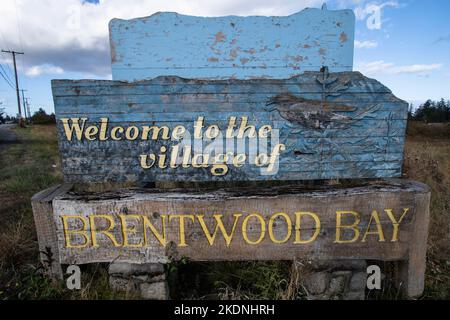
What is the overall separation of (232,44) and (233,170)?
1391mm

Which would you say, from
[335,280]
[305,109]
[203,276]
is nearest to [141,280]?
[203,276]

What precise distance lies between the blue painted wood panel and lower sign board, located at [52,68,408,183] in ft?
1.71

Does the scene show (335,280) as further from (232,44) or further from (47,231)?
(47,231)

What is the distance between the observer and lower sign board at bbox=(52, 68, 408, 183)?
250cm

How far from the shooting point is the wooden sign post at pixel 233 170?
250 centimetres

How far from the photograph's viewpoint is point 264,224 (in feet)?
8.31

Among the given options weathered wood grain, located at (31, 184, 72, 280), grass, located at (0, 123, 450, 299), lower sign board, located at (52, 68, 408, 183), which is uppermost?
lower sign board, located at (52, 68, 408, 183)

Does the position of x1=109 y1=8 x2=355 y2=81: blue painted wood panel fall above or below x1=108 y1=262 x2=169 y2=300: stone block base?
above

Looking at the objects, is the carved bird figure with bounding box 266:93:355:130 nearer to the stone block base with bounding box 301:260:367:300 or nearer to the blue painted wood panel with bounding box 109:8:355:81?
the blue painted wood panel with bounding box 109:8:355:81

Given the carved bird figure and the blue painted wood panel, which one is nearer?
the carved bird figure

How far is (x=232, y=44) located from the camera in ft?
9.54

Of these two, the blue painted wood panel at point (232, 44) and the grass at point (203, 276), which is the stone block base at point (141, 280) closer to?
the grass at point (203, 276)

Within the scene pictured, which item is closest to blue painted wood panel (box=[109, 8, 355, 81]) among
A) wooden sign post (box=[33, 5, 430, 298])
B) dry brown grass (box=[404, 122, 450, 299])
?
wooden sign post (box=[33, 5, 430, 298])

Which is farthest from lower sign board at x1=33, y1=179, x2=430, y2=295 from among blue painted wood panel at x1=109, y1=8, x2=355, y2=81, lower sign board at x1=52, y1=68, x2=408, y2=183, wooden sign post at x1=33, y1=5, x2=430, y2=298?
blue painted wood panel at x1=109, y1=8, x2=355, y2=81
